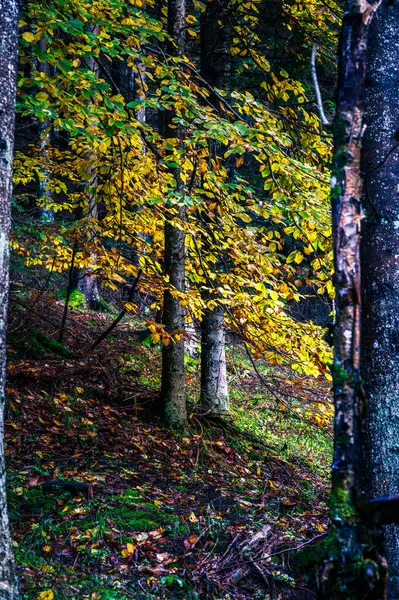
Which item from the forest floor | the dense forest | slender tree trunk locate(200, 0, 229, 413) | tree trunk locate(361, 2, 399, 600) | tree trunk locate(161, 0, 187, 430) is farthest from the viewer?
slender tree trunk locate(200, 0, 229, 413)

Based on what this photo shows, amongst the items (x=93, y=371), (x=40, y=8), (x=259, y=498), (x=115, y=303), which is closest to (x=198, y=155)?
(x=40, y=8)

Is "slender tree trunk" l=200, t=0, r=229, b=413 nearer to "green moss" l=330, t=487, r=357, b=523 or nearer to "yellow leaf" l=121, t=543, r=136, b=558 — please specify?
"yellow leaf" l=121, t=543, r=136, b=558

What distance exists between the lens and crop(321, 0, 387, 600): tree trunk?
6.66 ft

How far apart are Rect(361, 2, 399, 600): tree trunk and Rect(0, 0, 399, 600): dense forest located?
0.01 meters

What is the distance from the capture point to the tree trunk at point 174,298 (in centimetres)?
706

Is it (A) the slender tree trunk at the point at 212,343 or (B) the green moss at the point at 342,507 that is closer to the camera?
(B) the green moss at the point at 342,507

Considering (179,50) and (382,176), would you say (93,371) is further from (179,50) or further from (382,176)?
(382,176)

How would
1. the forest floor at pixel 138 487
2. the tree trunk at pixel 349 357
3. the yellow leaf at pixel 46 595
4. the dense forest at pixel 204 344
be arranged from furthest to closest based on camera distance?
1. the forest floor at pixel 138 487
2. the yellow leaf at pixel 46 595
3. the dense forest at pixel 204 344
4. the tree trunk at pixel 349 357

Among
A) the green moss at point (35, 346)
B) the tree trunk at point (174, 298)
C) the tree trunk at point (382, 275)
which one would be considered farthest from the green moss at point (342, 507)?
the green moss at point (35, 346)

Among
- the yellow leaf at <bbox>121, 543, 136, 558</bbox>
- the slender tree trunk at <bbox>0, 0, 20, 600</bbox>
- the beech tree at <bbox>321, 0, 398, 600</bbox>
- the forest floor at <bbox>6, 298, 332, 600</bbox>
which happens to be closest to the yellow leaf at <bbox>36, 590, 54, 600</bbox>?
the forest floor at <bbox>6, 298, 332, 600</bbox>

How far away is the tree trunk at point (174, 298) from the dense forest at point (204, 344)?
1.2 inches

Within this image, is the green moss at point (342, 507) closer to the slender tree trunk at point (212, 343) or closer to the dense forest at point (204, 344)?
the dense forest at point (204, 344)

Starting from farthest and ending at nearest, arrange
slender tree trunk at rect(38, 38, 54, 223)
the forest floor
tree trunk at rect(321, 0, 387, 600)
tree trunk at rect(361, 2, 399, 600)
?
slender tree trunk at rect(38, 38, 54, 223) < the forest floor < tree trunk at rect(361, 2, 399, 600) < tree trunk at rect(321, 0, 387, 600)

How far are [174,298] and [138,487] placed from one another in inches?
108
